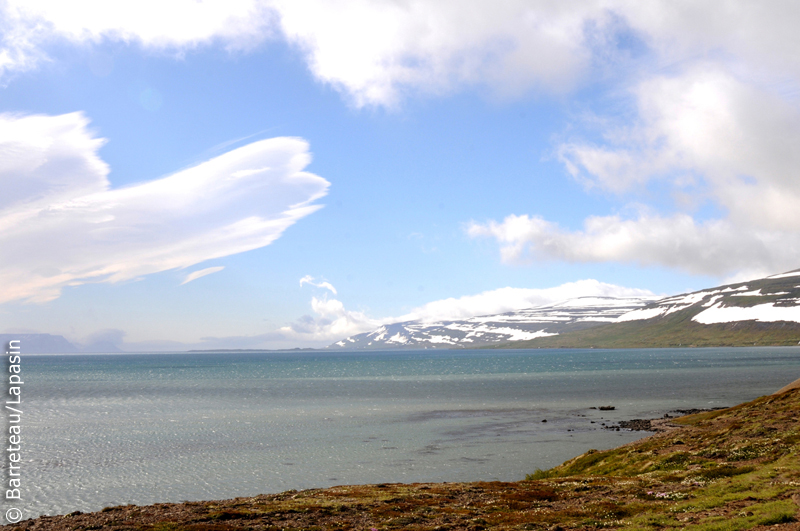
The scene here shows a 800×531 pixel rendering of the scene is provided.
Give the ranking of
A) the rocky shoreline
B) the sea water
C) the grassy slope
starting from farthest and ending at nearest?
the rocky shoreline → the sea water → the grassy slope

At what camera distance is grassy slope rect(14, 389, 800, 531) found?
24.6 metres

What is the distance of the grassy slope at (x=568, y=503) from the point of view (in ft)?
80.7

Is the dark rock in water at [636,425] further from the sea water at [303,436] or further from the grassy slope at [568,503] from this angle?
the grassy slope at [568,503]

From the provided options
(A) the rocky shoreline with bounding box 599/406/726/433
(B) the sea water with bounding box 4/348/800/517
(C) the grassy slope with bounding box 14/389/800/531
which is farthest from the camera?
(A) the rocky shoreline with bounding box 599/406/726/433

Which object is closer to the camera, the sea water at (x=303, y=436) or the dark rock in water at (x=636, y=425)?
the sea water at (x=303, y=436)

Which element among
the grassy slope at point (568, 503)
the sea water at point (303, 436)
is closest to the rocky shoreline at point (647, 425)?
the sea water at point (303, 436)

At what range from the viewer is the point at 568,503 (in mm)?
30750

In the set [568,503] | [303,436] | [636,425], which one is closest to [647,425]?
[636,425]

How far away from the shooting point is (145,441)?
71312mm

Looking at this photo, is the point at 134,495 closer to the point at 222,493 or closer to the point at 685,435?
the point at 222,493

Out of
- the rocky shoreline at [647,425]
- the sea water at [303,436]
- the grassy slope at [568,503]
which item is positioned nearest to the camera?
the grassy slope at [568,503]

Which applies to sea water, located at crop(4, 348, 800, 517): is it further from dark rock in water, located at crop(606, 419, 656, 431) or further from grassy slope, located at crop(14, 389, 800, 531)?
grassy slope, located at crop(14, 389, 800, 531)

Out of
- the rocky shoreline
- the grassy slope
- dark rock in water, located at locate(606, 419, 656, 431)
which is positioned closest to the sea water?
the rocky shoreline

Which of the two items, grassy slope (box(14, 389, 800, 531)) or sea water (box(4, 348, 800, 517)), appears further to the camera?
sea water (box(4, 348, 800, 517))
